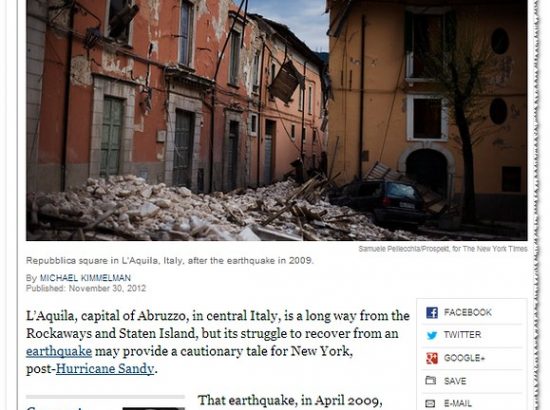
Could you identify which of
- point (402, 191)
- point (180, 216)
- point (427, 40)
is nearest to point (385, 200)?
point (402, 191)

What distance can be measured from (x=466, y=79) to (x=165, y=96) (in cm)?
203

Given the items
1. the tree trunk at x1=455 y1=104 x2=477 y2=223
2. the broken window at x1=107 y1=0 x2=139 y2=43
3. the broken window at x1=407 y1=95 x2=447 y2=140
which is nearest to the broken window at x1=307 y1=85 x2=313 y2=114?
the broken window at x1=407 y1=95 x2=447 y2=140

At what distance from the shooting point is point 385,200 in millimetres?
3111

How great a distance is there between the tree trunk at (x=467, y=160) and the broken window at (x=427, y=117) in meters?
0.11

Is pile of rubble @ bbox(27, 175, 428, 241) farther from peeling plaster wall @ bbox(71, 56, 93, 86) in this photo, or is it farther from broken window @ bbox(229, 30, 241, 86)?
broken window @ bbox(229, 30, 241, 86)

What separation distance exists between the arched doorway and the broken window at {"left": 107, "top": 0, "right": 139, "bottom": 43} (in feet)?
6.78

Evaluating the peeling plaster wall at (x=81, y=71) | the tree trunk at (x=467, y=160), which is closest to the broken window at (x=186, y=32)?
the peeling plaster wall at (x=81, y=71)
